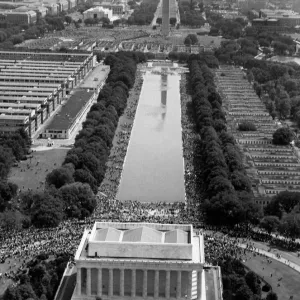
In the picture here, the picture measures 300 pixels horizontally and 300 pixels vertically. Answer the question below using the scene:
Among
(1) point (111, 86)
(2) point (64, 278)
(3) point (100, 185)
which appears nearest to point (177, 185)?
(3) point (100, 185)

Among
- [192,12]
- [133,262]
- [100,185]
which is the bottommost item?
[192,12]

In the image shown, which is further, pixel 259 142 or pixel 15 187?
pixel 259 142

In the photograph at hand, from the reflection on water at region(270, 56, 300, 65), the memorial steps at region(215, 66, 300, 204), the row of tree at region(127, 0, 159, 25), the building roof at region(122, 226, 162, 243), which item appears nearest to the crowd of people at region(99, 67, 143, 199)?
the memorial steps at region(215, 66, 300, 204)

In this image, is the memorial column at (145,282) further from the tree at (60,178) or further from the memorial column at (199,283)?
the tree at (60,178)

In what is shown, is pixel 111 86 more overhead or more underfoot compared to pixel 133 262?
more underfoot

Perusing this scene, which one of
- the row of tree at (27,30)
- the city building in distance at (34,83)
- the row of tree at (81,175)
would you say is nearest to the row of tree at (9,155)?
the row of tree at (81,175)

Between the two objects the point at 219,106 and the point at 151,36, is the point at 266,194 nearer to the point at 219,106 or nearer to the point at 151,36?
the point at 219,106
